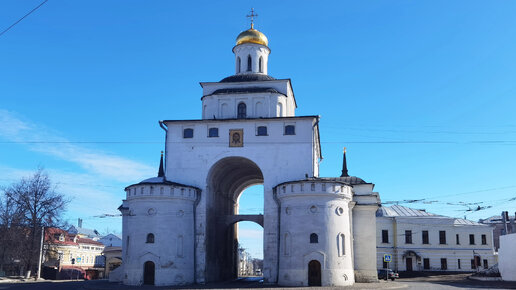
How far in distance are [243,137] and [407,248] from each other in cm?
2404

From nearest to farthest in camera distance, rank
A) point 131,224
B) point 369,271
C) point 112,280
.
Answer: point 131,224, point 369,271, point 112,280

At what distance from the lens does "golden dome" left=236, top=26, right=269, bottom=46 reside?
129ft

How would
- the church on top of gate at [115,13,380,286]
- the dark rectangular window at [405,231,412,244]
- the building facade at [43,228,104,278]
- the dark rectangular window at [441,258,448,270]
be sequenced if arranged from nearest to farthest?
the church on top of gate at [115,13,380,286]
the dark rectangular window at [441,258,448,270]
the dark rectangular window at [405,231,412,244]
the building facade at [43,228,104,278]

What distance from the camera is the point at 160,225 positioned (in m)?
30.4

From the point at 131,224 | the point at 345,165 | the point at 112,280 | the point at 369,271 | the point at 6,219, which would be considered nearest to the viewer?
the point at 131,224

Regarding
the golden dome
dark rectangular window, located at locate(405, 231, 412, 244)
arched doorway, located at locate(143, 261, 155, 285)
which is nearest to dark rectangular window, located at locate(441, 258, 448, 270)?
dark rectangular window, located at locate(405, 231, 412, 244)

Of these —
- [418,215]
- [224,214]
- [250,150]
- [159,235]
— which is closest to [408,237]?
[418,215]

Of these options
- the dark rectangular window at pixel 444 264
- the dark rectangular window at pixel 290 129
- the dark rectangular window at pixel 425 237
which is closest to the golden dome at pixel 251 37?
the dark rectangular window at pixel 290 129

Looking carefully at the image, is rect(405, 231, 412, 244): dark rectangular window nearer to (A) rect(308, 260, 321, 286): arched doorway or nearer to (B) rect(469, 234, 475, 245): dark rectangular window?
(B) rect(469, 234, 475, 245): dark rectangular window

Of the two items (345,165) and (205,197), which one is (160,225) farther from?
(345,165)

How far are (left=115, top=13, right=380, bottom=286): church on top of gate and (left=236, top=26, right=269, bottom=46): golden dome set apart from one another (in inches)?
115

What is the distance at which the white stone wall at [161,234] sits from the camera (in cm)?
2994

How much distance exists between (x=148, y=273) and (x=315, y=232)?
10.7 meters

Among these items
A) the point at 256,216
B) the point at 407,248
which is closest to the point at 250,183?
the point at 256,216
